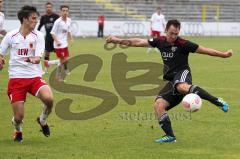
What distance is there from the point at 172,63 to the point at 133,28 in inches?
1674

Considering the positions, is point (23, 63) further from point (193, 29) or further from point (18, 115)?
point (193, 29)

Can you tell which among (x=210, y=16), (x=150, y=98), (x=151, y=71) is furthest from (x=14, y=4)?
(x=150, y=98)

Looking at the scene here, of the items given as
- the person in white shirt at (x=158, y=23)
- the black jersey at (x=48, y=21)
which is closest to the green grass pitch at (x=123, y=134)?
the black jersey at (x=48, y=21)

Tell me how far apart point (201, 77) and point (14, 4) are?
3392 centimetres

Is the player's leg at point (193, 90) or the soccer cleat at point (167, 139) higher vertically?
the player's leg at point (193, 90)

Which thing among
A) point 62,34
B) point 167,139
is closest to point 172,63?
point 167,139

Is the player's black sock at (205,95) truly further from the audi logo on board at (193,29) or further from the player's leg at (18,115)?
the audi logo on board at (193,29)

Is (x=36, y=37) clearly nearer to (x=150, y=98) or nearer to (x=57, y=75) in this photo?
(x=150, y=98)

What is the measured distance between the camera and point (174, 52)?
35.3 ft

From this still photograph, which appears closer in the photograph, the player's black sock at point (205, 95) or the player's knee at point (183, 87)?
the player's black sock at point (205, 95)

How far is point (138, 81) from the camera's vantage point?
20406 mm

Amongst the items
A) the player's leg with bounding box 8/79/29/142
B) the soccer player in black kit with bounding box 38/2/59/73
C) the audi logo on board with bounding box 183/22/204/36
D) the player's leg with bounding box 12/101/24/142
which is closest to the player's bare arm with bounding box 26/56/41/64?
the player's leg with bounding box 8/79/29/142

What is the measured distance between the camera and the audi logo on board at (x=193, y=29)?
5531 cm

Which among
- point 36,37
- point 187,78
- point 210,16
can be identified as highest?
point 36,37
